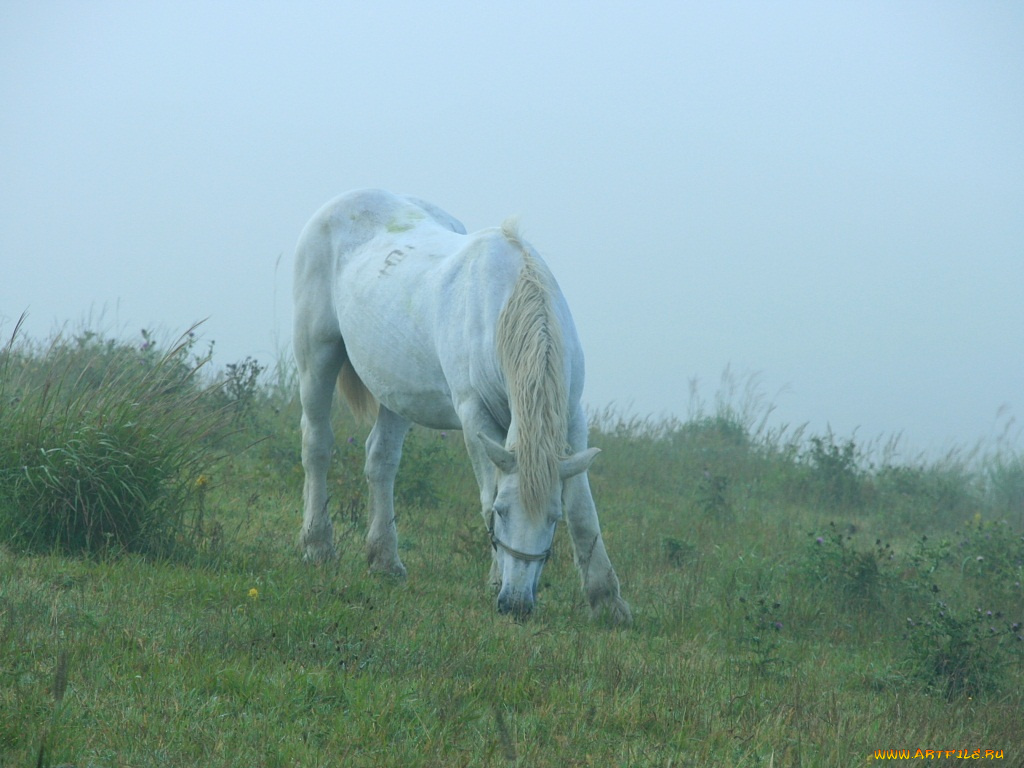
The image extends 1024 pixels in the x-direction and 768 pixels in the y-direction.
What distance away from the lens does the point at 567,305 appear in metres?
5.30

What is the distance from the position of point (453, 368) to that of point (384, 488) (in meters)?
1.42

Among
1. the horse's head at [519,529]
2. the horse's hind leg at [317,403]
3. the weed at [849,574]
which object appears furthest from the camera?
the horse's hind leg at [317,403]

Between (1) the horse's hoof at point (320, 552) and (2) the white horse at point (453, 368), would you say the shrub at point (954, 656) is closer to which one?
(2) the white horse at point (453, 368)

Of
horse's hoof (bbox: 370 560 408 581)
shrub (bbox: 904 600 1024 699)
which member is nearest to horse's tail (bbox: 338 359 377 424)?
horse's hoof (bbox: 370 560 408 581)

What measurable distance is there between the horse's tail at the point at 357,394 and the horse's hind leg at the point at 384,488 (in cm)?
17

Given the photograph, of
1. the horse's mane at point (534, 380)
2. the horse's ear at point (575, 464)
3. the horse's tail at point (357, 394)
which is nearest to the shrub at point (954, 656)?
the horse's ear at point (575, 464)

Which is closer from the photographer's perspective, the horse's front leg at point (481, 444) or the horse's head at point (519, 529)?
the horse's head at point (519, 529)

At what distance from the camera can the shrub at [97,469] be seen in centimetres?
503

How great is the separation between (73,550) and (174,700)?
6.99 feet

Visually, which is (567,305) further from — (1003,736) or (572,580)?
(1003,736)

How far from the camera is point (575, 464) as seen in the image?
4.49 m

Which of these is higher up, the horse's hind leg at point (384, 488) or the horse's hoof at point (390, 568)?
the horse's hind leg at point (384, 488)

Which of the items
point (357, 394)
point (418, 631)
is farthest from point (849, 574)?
point (357, 394)

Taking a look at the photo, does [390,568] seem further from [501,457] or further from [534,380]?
[534,380]
